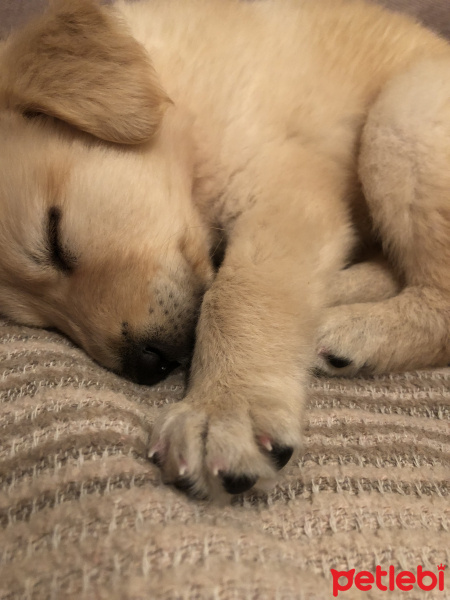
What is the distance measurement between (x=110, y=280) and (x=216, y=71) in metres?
0.82

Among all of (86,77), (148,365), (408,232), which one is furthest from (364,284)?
(86,77)

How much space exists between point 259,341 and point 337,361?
11.9 inches

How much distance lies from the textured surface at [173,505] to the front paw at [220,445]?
0.13 feet

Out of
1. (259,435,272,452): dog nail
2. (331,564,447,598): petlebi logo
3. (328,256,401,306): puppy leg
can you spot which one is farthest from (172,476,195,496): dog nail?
(328,256,401,306): puppy leg

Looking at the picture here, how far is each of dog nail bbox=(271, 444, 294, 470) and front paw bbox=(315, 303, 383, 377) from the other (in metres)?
0.45

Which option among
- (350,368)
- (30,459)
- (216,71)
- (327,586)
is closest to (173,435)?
(30,459)

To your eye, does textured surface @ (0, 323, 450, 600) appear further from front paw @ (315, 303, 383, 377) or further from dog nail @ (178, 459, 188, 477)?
front paw @ (315, 303, 383, 377)

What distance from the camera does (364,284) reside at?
1.88m

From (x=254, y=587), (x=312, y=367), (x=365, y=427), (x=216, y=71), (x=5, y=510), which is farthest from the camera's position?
(x=216, y=71)

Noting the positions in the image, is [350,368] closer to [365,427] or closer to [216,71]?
[365,427]

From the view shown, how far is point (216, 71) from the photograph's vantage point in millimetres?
1763

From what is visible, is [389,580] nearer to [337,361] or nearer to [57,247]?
[337,361]

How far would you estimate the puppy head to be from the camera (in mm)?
1443

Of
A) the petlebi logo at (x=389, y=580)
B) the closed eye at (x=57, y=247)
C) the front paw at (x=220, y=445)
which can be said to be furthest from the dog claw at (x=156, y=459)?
the closed eye at (x=57, y=247)
